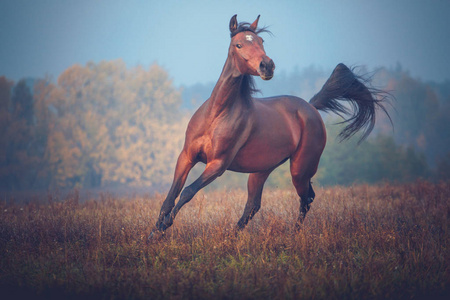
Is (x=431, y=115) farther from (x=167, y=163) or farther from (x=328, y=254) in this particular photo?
(x=328, y=254)

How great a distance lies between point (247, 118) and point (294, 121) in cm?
108

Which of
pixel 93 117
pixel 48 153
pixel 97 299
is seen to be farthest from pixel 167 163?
pixel 97 299

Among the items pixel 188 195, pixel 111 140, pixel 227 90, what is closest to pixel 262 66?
pixel 227 90

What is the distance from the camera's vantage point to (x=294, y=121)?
18.9 ft

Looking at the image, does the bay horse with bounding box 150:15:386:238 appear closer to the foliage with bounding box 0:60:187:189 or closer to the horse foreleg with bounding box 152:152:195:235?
the horse foreleg with bounding box 152:152:195:235

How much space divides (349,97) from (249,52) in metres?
3.17

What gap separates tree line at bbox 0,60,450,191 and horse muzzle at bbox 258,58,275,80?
27971 mm

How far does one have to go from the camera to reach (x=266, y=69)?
168 inches

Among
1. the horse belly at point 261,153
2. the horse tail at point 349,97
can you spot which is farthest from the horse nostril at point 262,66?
the horse tail at point 349,97

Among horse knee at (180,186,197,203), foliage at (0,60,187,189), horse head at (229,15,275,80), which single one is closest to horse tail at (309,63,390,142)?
horse head at (229,15,275,80)

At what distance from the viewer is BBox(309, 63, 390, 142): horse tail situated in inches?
266

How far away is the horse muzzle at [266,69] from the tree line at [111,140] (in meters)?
28.0

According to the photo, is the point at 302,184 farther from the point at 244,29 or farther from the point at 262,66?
the point at 244,29

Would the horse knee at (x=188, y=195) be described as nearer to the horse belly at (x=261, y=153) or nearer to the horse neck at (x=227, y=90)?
the horse belly at (x=261, y=153)
